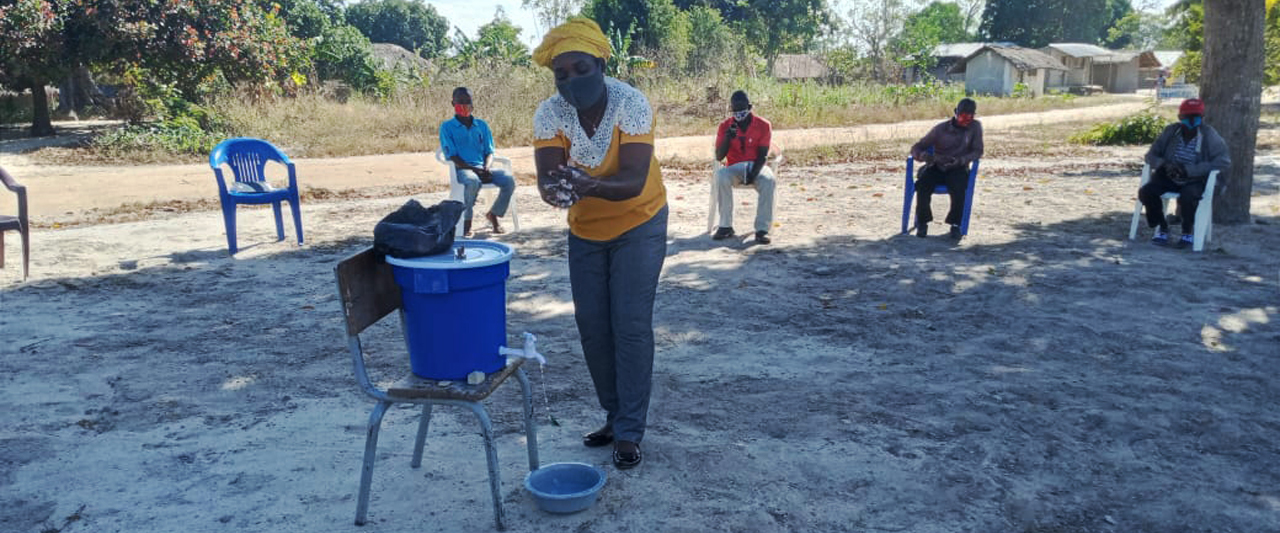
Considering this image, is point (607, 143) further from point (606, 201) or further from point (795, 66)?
point (795, 66)

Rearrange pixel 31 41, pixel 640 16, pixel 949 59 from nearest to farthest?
pixel 31 41 → pixel 640 16 → pixel 949 59

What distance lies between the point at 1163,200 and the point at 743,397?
18.8 ft

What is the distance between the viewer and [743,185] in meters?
8.46

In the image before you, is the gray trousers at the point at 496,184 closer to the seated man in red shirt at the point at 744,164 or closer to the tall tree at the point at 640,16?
the seated man in red shirt at the point at 744,164

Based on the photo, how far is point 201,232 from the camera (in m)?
8.99

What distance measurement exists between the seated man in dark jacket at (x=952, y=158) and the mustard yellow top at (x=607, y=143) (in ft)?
18.2

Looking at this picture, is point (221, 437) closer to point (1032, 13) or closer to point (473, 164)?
point (473, 164)

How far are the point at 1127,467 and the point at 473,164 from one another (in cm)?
639

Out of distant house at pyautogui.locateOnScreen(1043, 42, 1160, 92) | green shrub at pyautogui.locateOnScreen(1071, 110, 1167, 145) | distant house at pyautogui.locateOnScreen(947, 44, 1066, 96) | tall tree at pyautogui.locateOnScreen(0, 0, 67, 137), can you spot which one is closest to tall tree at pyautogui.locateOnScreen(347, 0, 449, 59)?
distant house at pyautogui.locateOnScreen(947, 44, 1066, 96)

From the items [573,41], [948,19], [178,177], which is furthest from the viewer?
[948,19]

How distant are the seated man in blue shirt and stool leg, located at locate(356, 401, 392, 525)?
212 inches

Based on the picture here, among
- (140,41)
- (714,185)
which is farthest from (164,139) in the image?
(714,185)

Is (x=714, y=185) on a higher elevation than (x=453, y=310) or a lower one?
higher

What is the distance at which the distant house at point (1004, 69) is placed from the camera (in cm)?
4784
